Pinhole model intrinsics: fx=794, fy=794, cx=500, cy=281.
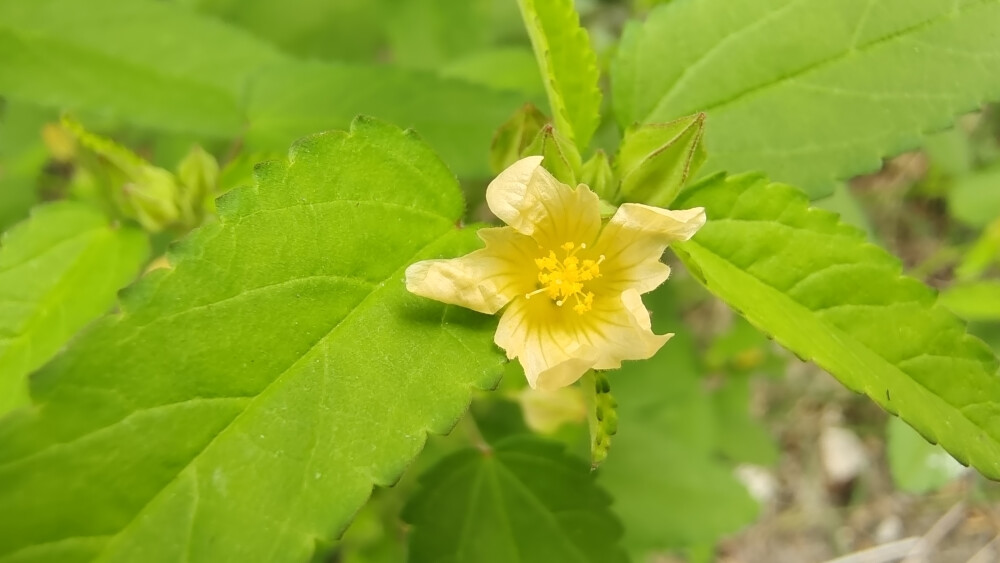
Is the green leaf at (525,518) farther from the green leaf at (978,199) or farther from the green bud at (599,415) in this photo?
the green leaf at (978,199)

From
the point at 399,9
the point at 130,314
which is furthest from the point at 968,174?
the point at 130,314

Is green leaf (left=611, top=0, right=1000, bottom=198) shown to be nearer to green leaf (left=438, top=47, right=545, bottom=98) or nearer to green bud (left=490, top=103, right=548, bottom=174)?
green bud (left=490, top=103, right=548, bottom=174)

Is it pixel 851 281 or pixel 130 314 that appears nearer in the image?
pixel 130 314

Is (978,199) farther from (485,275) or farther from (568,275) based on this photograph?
(485,275)

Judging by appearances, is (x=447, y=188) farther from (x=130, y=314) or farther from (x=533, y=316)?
(x=130, y=314)

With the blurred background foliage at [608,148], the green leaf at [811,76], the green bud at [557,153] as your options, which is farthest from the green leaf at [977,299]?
the green bud at [557,153]

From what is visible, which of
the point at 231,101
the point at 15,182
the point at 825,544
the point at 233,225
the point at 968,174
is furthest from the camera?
the point at 825,544

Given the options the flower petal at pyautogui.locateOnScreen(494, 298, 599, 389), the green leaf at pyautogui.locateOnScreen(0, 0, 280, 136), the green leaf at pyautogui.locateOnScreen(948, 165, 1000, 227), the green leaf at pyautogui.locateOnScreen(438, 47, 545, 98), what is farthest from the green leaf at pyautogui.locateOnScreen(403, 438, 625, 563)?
the green leaf at pyautogui.locateOnScreen(948, 165, 1000, 227)
